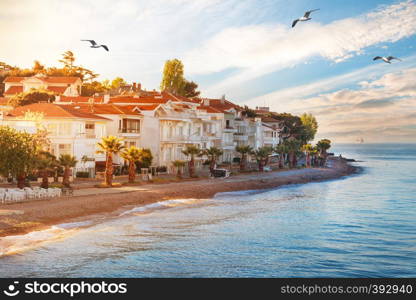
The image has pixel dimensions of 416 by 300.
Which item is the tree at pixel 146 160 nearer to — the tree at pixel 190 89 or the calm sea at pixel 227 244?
the calm sea at pixel 227 244

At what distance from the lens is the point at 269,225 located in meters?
38.2

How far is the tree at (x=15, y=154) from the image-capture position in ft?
115

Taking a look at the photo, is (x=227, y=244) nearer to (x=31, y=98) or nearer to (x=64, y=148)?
(x=64, y=148)

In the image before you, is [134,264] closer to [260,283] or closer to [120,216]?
[260,283]

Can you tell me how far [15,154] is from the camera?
35.5 meters

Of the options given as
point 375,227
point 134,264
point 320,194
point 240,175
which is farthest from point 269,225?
point 240,175

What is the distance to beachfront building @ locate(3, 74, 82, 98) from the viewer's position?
103m

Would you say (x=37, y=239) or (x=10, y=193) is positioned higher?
(x=10, y=193)

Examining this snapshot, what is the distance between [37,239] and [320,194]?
140ft

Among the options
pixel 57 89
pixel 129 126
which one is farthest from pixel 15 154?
pixel 57 89

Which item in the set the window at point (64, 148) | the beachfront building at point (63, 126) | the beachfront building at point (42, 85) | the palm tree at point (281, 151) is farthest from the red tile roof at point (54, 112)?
the beachfront building at point (42, 85)

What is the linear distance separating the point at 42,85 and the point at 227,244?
275 ft

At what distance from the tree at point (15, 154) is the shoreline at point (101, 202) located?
309 centimetres

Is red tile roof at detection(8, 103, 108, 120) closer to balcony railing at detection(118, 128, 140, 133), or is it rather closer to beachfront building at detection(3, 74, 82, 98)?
balcony railing at detection(118, 128, 140, 133)
